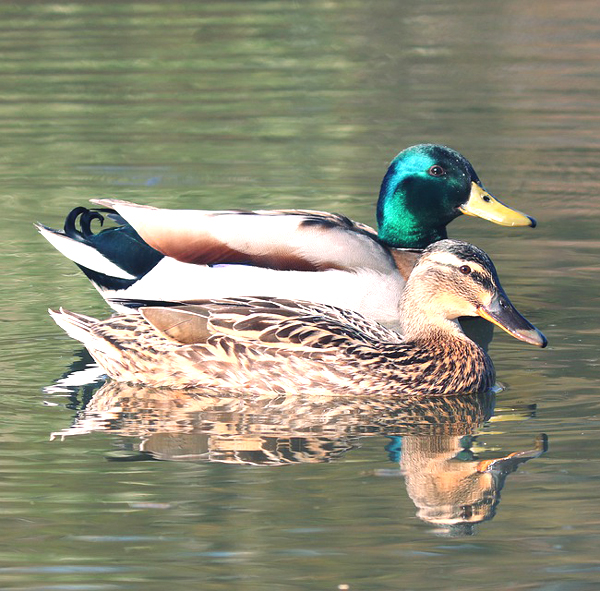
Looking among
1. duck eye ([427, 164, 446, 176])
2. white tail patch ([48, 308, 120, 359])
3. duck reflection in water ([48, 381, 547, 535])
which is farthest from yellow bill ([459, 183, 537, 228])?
white tail patch ([48, 308, 120, 359])

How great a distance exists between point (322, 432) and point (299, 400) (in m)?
0.68

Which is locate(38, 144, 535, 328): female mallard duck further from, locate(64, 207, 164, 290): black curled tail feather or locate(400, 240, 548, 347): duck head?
locate(400, 240, 548, 347): duck head

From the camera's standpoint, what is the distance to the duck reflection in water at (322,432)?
7.11 metres

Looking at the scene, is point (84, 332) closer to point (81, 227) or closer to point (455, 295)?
point (81, 227)

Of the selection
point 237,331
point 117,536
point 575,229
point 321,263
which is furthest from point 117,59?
point 117,536

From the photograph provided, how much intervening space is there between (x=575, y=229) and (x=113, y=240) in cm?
389

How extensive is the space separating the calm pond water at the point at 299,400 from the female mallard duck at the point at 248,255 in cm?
44

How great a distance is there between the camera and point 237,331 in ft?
28.6

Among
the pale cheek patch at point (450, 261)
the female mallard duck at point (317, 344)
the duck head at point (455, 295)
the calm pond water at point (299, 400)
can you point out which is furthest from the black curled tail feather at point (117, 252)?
the pale cheek patch at point (450, 261)

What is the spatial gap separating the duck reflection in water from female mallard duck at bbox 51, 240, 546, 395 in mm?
97

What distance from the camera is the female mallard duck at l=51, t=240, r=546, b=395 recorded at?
340 inches

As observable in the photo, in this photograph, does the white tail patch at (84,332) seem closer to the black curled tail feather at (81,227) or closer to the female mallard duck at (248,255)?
the female mallard duck at (248,255)

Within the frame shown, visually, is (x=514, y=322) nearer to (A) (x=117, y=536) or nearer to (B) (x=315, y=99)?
(A) (x=117, y=536)

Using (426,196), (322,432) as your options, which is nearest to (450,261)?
(322,432)
